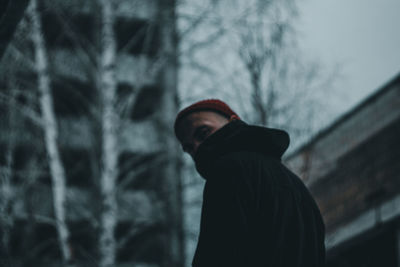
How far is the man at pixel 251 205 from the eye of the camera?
1.99 metres

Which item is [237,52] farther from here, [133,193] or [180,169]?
[133,193]

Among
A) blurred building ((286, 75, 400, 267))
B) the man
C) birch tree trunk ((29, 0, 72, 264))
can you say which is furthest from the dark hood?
blurred building ((286, 75, 400, 267))

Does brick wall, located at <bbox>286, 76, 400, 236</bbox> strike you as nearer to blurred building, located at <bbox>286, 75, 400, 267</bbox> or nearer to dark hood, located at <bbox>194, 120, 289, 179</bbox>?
blurred building, located at <bbox>286, 75, 400, 267</bbox>

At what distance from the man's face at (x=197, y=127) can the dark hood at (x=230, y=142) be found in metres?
0.15

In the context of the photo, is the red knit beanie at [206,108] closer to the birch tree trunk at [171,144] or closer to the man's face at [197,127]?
the man's face at [197,127]

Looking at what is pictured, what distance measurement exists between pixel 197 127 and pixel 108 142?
21.5 feet

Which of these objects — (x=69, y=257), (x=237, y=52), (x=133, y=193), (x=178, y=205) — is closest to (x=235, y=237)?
(x=69, y=257)

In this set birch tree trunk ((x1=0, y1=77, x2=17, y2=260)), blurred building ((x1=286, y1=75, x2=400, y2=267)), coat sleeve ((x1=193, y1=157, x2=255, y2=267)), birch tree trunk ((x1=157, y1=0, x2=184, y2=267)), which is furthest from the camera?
blurred building ((x1=286, y1=75, x2=400, y2=267))

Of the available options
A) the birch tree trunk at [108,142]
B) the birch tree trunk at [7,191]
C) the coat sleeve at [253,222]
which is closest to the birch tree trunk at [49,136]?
the birch tree trunk at [7,191]

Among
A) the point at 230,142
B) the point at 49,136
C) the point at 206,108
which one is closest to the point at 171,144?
the point at 49,136

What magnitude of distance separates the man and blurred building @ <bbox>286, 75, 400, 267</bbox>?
8.05 metres

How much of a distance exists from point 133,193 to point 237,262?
435 inches

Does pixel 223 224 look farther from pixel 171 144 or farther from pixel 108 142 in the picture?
pixel 171 144

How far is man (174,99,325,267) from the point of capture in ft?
6.54
